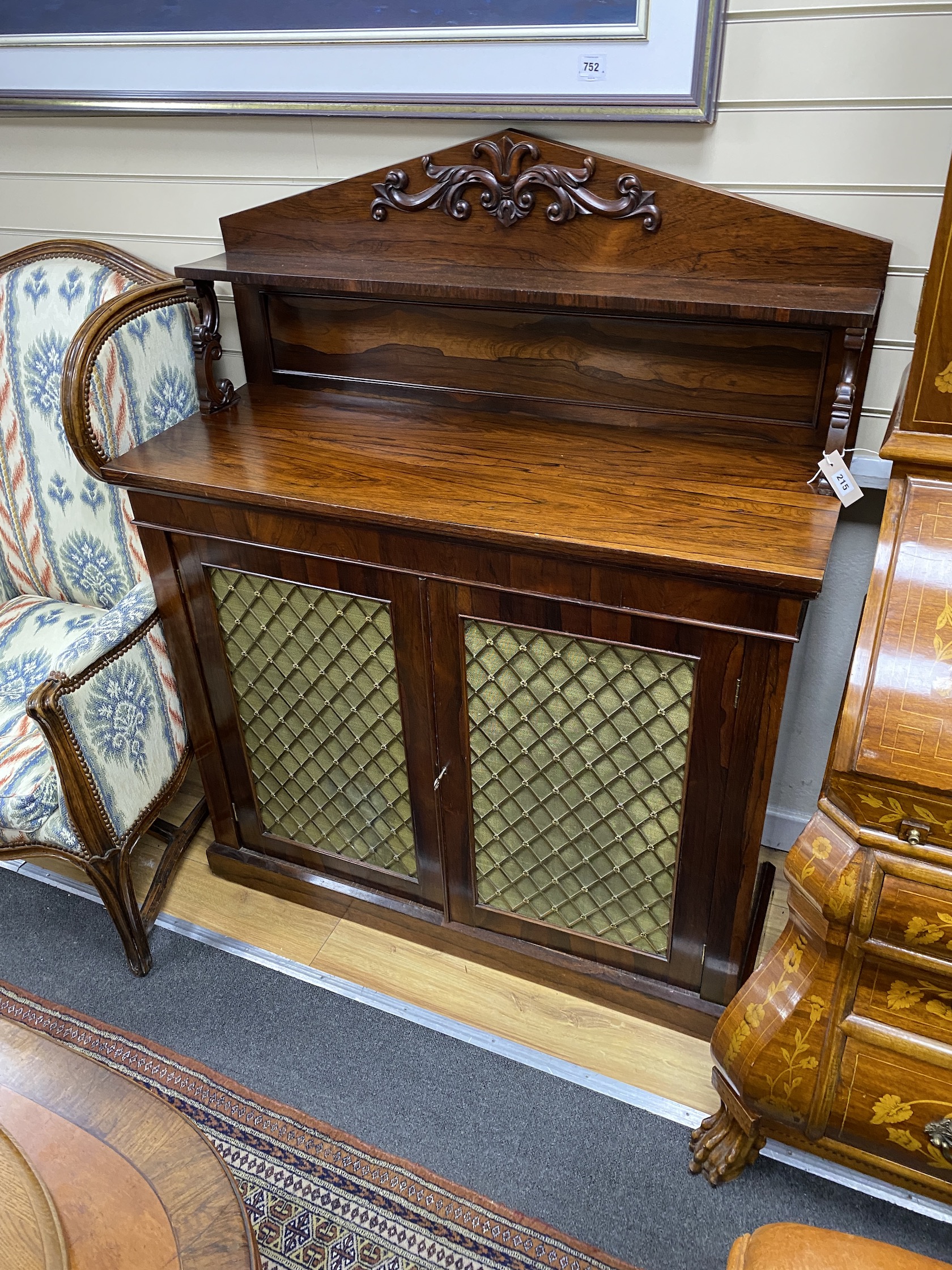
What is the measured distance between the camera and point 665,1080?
1.56 m

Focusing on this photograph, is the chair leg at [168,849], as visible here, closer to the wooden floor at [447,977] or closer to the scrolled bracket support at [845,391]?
the wooden floor at [447,977]

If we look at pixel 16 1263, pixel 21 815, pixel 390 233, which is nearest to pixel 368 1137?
pixel 16 1263

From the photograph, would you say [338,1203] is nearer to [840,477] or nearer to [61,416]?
[840,477]

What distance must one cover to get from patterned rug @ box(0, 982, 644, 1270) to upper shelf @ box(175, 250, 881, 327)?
1.23m

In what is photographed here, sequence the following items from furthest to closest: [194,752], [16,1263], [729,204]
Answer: [194,752]
[729,204]
[16,1263]

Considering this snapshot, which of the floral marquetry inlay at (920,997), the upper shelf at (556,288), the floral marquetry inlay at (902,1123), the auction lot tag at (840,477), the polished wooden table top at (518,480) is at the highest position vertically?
the upper shelf at (556,288)

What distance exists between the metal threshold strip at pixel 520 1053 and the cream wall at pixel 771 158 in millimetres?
634

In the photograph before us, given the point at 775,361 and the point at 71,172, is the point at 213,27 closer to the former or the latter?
the point at 71,172

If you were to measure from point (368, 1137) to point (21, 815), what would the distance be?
0.79 m

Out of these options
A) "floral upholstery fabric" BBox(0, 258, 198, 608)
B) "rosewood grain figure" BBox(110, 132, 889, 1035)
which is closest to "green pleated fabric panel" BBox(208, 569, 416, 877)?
"rosewood grain figure" BBox(110, 132, 889, 1035)

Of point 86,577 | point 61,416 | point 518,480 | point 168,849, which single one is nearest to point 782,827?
point 518,480

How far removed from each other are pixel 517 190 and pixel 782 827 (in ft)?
4.30

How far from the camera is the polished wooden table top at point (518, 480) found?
3.93 ft

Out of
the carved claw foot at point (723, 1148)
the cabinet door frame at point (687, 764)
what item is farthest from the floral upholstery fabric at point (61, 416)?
the carved claw foot at point (723, 1148)
